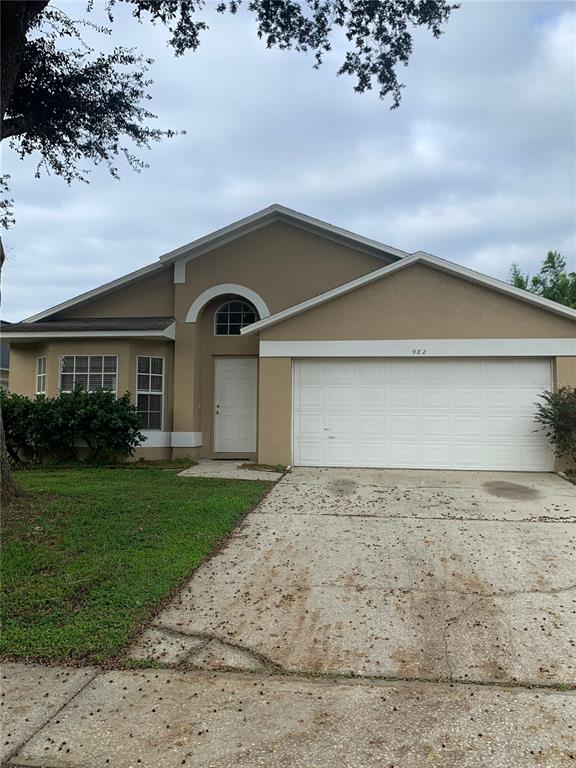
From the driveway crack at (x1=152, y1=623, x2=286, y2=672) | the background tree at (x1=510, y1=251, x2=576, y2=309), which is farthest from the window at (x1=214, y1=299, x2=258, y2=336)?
the background tree at (x1=510, y1=251, x2=576, y2=309)

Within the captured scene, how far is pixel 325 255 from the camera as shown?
44.0 feet

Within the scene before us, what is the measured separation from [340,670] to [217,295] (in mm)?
10745

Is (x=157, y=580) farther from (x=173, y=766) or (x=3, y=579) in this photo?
(x=173, y=766)

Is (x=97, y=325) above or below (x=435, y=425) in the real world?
above

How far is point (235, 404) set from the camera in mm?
13625

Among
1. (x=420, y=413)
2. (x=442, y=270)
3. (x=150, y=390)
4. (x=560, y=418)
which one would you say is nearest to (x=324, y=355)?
(x=420, y=413)

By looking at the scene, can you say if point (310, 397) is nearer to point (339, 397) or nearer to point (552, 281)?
point (339, 397)

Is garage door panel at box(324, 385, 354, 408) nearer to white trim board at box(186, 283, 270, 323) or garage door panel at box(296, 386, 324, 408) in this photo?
garage door panel at box(296, 386, 324, 408)

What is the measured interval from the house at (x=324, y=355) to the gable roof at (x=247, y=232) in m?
0.03

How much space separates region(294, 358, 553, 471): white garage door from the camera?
37.0 ft

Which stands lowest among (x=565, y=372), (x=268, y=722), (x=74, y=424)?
(x=268, y=722)

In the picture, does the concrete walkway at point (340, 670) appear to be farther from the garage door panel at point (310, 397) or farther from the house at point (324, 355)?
the garage door panel at point (310, 397)

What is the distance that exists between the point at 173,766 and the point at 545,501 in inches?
298

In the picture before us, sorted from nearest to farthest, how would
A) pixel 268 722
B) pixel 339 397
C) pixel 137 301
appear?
pixel 268 722, pixel 339 397, pixel 137 301
